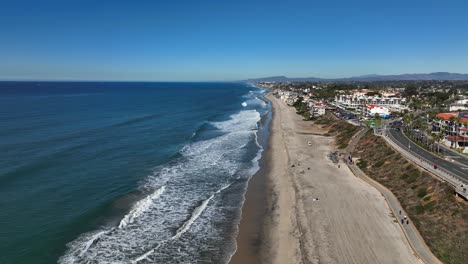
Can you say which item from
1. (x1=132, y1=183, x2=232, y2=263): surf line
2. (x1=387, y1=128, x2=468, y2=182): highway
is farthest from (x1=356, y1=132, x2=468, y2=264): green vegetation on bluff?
(x1=132, y1=183, x2=232, y2=263): surf line

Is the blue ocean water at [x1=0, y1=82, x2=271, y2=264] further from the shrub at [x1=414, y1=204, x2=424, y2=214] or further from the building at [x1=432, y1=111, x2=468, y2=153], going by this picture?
the building at [x1=432, y1=111, x2=468, y2=153]

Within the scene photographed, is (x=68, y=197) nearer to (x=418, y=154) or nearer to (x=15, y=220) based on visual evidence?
(x=15, y=220)

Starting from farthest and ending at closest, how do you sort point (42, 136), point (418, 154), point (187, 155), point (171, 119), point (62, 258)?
1. point (171, 119)
2. point (42, 136)
3. point (187, 155)
4. point (418, 154)
5. point (62, 258)

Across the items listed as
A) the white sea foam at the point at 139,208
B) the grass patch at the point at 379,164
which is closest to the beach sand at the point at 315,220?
the grass patch at the point at 379,164

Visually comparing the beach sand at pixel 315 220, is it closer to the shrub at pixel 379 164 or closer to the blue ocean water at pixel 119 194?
the blue ocean water at pixel 119 194

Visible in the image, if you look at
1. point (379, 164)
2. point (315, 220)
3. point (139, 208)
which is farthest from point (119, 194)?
point (379, 164)

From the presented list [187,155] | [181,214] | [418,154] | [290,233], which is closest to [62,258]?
[181,214]
